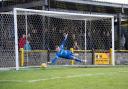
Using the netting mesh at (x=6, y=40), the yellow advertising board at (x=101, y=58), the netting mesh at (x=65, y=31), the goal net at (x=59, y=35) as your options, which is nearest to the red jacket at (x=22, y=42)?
the goal net at (x=59, y=35)

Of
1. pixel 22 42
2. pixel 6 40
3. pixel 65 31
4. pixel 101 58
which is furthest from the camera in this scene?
pixel 65 31

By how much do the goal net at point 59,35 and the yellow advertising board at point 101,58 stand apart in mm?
54

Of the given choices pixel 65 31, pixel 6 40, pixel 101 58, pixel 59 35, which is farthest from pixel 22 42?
pixel 101 58

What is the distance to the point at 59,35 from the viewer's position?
A: 23906 mm

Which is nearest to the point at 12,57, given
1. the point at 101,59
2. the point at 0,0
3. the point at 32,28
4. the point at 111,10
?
the point at 32,28

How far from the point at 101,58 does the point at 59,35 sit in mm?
2583

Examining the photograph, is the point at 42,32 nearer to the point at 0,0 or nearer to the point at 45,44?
the point at 45,44

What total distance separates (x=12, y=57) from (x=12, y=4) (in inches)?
316

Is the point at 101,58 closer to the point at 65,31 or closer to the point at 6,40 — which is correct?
the point at 65,31

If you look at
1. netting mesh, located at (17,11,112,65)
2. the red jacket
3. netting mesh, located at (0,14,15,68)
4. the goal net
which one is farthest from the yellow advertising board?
netting mesh, located at (0,14,15,68)

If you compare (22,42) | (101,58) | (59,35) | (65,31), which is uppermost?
(65,31)

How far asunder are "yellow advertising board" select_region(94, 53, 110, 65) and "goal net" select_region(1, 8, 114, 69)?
0.18 ft

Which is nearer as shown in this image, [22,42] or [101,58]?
[22,42]

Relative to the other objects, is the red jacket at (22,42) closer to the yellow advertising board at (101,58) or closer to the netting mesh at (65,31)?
the netting mesh at (65,31)
